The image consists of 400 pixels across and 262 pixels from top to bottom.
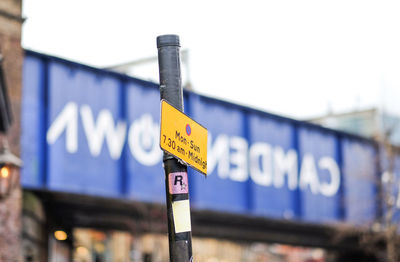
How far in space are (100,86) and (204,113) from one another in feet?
16.9

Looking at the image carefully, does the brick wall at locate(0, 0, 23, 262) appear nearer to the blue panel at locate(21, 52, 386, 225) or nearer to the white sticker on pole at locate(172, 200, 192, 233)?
the blue panel at locate(21, 52, 386, 225)

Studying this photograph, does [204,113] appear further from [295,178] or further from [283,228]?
[283,228]

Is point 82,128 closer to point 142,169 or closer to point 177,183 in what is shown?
point 142,169

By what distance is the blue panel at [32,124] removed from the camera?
75.1ft

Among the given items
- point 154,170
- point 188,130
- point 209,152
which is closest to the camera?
point 188,130

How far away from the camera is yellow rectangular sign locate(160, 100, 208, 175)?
7230 mm

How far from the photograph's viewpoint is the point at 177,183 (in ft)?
24.7

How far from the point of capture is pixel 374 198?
36.9m

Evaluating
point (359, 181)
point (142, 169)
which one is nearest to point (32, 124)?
point (142, 169)

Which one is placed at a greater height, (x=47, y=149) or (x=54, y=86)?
(x=54, y=86)

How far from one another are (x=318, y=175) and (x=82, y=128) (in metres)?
12.9

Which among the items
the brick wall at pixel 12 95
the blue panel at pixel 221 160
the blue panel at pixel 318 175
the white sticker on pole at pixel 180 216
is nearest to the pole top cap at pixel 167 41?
A: the white sticker on pole at pixel 180 216

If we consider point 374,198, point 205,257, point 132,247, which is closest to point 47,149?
point 374,198

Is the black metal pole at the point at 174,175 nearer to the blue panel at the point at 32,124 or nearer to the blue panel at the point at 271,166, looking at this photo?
the blue panel at the point at 32,124
